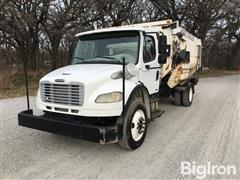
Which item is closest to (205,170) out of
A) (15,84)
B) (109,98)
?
(109,98)

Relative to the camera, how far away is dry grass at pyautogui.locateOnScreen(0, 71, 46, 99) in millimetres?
12502

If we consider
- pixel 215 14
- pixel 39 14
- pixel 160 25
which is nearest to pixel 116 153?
pixel 160 25

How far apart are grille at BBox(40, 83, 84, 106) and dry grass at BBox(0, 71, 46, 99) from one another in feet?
23.9

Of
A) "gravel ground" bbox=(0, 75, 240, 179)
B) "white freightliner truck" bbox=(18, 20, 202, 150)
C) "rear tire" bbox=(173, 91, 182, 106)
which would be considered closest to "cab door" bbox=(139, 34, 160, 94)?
"white freightliner truck" bbox=(18, 20, 202, 150)

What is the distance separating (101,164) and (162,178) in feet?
3.54

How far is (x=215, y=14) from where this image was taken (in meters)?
26.0

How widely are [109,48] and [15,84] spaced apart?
1012 centimetres

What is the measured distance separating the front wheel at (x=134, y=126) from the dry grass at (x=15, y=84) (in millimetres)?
7870

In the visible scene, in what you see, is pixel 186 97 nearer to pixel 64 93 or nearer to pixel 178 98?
pixel 178 98

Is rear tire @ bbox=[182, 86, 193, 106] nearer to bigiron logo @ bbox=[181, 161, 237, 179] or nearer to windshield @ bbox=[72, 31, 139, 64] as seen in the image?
windshield @ bbox=[72, 31, 139, 64]

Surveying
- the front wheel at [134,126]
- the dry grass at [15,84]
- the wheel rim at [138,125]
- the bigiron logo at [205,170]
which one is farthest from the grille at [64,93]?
the dry grass at [15,84]

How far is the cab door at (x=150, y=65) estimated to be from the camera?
19.4 ft

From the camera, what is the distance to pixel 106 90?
477cm

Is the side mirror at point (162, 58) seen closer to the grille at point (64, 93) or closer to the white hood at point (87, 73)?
the white hood at point (87, 73)
